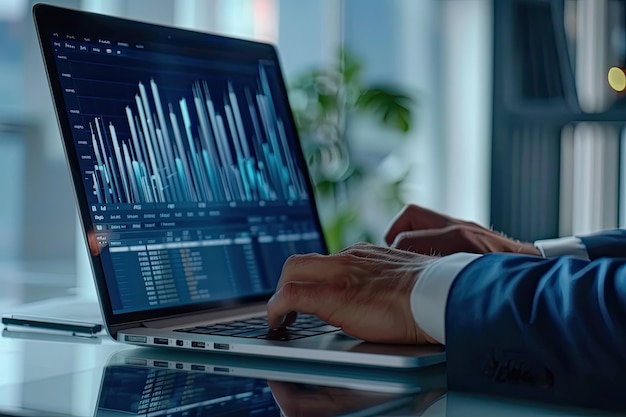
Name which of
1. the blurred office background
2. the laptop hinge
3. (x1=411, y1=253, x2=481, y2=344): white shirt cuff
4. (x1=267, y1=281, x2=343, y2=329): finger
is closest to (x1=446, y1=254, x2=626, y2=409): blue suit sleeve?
(x1=411, y1=253, x2=481, y2=344): white shirt cuff

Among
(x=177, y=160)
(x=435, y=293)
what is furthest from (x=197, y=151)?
(x=435, y=293)

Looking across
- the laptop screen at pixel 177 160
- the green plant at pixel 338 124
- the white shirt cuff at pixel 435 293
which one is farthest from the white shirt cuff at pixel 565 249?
the green plant at pixel 338 124

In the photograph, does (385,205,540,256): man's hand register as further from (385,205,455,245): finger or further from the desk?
the desk

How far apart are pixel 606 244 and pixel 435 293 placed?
612mm

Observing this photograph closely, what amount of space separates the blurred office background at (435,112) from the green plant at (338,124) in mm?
21

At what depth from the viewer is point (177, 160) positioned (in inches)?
45.1

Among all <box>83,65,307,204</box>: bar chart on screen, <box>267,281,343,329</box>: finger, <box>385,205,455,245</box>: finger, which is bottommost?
<box>267,281,343,329</box>: finger

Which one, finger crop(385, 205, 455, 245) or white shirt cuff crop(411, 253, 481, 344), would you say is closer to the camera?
white shirt cuff crop(411, 253, 481, 344)

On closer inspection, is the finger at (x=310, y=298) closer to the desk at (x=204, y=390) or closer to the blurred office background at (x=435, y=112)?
the desk at (x=204, y=390)

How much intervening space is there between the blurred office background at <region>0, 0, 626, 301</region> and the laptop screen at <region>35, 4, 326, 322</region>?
10.2ft

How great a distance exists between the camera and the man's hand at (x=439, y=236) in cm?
122

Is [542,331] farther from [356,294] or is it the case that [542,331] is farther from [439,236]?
[439,236]

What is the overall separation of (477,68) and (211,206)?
14.3 ft

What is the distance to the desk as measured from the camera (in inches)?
26.1
